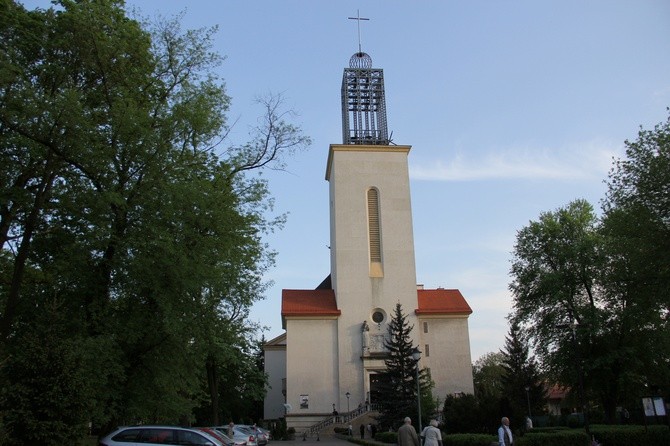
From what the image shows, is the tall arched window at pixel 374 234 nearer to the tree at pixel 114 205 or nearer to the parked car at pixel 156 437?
the tree at pixel 114 205

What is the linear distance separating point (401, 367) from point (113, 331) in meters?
24.9

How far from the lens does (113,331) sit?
1828 cm

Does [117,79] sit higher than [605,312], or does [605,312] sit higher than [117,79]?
[117,79]

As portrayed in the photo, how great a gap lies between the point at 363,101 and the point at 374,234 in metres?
11.4

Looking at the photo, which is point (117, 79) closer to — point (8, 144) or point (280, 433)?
point (8, 144)

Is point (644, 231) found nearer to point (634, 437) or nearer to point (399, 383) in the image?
point (634, 437)

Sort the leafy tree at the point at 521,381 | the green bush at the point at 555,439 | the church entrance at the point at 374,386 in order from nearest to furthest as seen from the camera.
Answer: the green bush at the point at 555,439 → the church entrance at the point at 374,386 → the leafy tree at the point at 521,381

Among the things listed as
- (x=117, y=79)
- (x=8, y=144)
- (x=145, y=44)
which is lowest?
(x=8, y=144)

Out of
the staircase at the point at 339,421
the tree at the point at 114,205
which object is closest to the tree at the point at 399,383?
→ the staircase at the point at 339,421

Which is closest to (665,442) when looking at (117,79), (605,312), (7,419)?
(605,312)

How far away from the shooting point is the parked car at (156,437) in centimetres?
1409

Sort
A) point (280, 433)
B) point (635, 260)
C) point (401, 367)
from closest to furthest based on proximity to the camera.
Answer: point (635, 260) < point (401, 367) < point (280, 433)

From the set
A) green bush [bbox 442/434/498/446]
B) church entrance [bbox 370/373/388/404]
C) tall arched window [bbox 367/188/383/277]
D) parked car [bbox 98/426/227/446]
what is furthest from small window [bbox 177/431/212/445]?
tall arched window [bbox 367/188/383/277]

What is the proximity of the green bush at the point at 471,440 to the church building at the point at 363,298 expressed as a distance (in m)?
23.5
